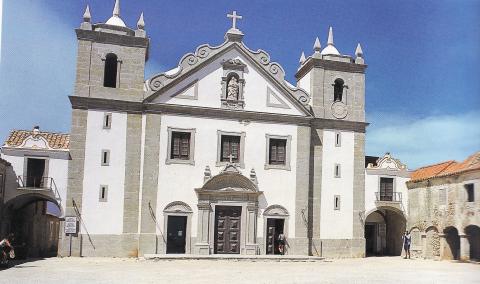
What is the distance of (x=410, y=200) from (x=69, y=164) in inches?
796

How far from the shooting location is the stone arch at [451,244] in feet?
98.4

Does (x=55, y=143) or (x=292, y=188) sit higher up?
(x=55, y=143)

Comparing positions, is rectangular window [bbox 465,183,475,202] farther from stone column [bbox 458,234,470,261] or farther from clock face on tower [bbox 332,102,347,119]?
clock face on tower [bbox 332,102,347,119]

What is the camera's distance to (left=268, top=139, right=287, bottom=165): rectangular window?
30.1m

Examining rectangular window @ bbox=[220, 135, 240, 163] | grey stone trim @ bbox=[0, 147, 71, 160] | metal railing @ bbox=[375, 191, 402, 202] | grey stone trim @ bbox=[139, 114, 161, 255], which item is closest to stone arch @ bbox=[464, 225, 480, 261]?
metal railing @ bbox=[375, 191, 402, 202]

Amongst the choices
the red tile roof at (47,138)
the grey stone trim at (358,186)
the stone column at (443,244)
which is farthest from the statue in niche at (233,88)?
the stone column at (443,244)

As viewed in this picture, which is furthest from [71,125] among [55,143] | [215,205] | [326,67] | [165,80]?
[326,67]

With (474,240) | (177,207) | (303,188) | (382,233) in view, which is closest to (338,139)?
(303,188)

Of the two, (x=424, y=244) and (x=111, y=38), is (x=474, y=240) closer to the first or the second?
(x=424, y=244)

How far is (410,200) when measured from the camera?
32656mm

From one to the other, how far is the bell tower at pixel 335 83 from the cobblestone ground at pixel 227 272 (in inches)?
366

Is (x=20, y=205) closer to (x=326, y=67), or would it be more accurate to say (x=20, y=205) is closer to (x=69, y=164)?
(x=69, y=164)

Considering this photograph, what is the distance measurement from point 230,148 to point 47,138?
9.85m

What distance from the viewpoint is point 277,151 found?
99.2ft
